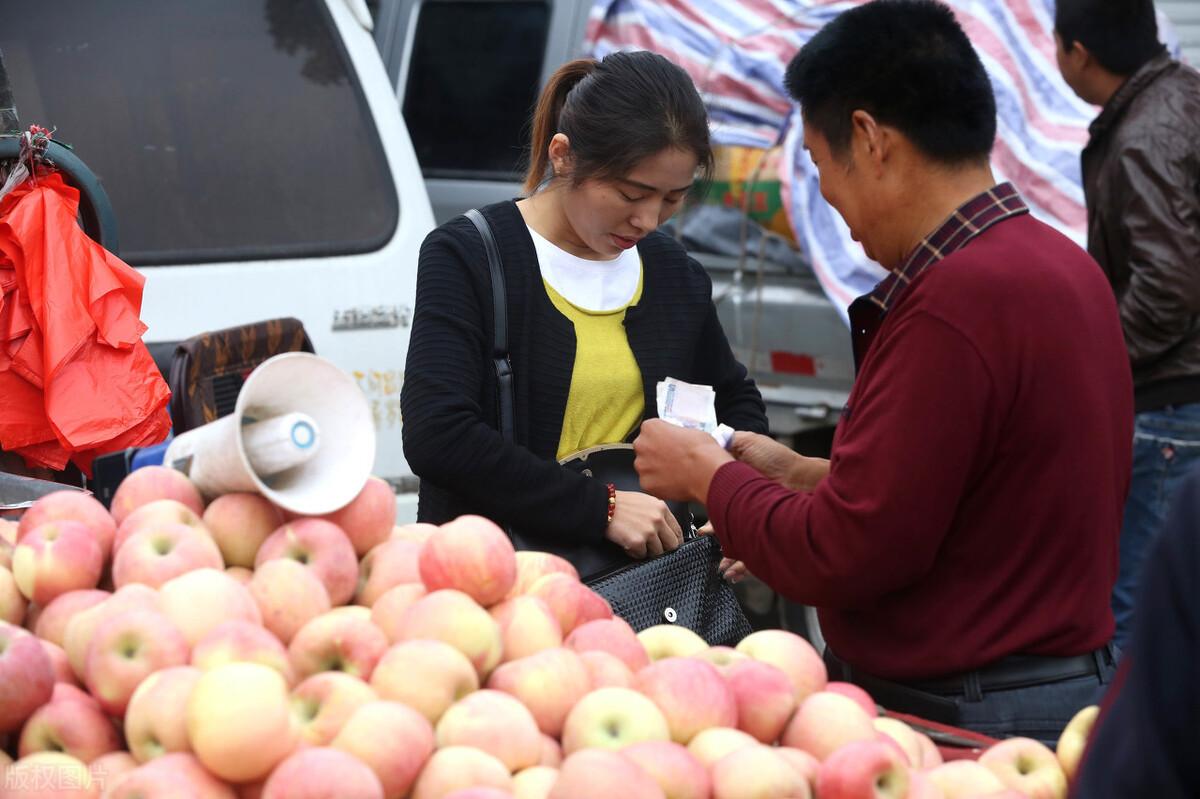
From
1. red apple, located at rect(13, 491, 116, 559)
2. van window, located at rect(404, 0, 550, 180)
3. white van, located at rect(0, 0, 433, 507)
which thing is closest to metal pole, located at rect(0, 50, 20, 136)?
white van, located at rect(0, 0, 433, 507)

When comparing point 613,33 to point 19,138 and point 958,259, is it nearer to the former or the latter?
point 19,138

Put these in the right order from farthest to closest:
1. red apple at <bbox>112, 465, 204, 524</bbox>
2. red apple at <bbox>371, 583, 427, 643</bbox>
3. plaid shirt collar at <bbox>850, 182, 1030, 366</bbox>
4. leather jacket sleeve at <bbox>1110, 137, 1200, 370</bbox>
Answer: leather jacket sleeve at <bbox>1110, 137, 1200, 370</bbox>, plaid shirt collar at <bbox>850, 182, 1030, 366</bbox>, red apple at <bbox>112, 465, 204, 524</bbox>, red apple at <bbox>371, 583, 427, 643</bbox>

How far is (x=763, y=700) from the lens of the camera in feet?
5.41

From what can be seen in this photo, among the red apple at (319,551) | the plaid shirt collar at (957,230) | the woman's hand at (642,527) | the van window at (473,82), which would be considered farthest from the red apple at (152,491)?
the van window at (473,82)

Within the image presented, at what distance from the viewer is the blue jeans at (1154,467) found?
156 inches

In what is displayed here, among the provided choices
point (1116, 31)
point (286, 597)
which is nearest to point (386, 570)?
point (286, 597)

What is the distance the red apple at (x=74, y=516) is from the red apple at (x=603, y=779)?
76 cm

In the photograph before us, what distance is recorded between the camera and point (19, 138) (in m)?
2.79

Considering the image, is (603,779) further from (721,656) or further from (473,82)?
(473,82)

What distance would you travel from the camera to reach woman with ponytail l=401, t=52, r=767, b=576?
8.36ft

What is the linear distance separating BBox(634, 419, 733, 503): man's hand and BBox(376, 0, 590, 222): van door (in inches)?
143

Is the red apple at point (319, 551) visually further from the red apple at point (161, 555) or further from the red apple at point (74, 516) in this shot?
the red apple at point (74, 516)

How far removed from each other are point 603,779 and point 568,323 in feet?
4.74

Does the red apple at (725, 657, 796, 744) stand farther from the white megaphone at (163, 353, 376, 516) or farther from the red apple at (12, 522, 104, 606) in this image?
the red apple at (12, 522, 104, 606)
